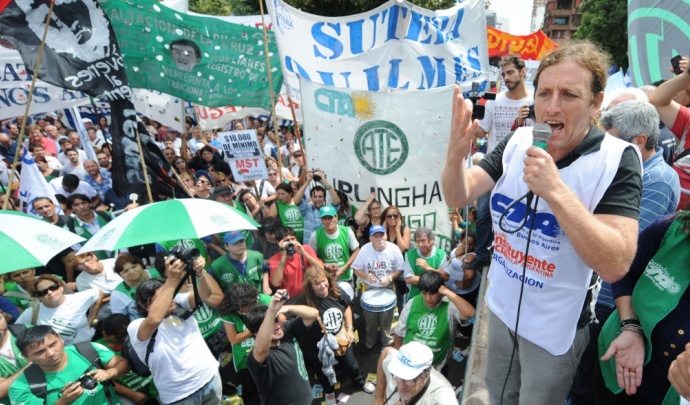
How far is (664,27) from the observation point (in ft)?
14.2

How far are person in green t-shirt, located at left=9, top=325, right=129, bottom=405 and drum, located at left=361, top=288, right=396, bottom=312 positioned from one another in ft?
8.52

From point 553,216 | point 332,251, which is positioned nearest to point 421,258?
point 332,251

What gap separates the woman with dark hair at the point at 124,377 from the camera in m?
3.70

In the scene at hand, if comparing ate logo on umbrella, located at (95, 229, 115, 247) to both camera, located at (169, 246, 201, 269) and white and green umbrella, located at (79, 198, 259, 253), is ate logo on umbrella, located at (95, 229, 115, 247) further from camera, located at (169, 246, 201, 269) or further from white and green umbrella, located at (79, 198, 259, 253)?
camera, located at (169, 246, 201, 269)

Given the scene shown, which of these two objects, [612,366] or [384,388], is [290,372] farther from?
[612,366]

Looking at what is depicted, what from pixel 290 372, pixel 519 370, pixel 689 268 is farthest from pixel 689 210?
pixel 290 372

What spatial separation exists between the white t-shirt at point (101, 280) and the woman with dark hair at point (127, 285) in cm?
24

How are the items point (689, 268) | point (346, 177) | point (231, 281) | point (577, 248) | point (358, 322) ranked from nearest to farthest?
point (577, 248)
point (689, 268)
point (231, 281)
point (346, 177)
point (358, 322)

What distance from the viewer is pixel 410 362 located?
10.1 feet

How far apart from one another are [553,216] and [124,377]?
3.71 meters

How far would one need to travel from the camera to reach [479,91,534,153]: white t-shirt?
14.1ft

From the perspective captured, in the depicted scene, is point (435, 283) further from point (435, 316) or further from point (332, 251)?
point (332, 251)

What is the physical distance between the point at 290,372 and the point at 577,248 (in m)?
3.00

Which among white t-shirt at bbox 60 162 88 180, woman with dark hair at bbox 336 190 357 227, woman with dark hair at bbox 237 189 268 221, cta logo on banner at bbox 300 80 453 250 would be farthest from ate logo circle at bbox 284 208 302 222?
white t-shirt at bbox 60 162 88 180
